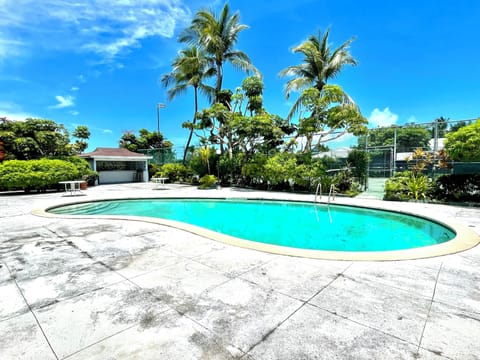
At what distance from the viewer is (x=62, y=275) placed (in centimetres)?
304

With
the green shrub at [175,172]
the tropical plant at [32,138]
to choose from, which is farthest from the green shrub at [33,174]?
the green shrub at [175,172]

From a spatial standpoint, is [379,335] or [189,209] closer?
[379,335]

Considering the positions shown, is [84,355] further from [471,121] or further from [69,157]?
[69,157]

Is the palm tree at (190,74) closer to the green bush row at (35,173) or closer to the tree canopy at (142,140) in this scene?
the green bush row at (35,173)

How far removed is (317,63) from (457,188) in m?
8.70

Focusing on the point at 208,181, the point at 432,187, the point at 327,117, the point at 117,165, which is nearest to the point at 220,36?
the point at 327,117

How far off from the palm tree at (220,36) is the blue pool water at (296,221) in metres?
9.33

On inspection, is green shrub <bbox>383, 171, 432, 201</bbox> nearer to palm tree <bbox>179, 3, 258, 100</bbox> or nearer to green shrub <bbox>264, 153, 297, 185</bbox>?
green shrub <bbox>264, 153, 297, 185</bbox>

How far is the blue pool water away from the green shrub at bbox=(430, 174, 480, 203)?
2.95m

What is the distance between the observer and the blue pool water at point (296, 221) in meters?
5.46

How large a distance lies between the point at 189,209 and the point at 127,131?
2515 cm

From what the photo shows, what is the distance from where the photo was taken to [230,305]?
7.63ft

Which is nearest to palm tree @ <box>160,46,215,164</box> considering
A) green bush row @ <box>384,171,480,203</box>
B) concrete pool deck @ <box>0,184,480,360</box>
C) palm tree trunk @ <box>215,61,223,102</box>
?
palm tree trunk @ <box>215,61,223,102</box>

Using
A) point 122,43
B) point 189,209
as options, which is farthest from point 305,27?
point 189,209
